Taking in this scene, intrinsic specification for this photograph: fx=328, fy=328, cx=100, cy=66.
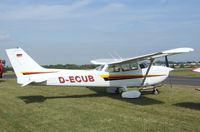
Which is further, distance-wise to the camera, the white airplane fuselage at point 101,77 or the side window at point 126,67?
the side window at point 126,67

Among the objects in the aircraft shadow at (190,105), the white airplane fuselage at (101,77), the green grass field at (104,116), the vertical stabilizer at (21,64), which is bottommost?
the aircraft shadow at (190,105)

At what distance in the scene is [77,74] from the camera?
14320mm

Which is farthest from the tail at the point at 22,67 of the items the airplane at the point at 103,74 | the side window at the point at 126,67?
the side window at the point at 126,67

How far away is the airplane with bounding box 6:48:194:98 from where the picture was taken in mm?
13727

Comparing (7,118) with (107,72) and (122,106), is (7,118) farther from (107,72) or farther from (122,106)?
(107,72)

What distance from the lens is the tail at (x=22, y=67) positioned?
1365 cm

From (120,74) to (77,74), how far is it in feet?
6.83

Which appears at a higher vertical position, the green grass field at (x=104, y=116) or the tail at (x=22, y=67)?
the tail at (x=22, y=67)

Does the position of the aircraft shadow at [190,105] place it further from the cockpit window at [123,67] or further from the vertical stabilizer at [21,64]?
the vertical stabilizer at [21,64]

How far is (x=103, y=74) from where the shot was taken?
14859mm

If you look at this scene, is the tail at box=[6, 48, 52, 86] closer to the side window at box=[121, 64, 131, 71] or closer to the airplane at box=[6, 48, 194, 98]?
the airplane at box=[6, 48, 194, 98]

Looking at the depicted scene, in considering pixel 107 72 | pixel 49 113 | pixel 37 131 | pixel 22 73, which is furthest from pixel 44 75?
pixel 37 131

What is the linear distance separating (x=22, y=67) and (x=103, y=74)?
142 inches

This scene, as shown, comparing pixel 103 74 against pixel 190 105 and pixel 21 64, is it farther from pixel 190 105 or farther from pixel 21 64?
pixel 190 105
